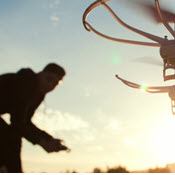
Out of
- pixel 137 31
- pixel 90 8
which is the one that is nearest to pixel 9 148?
pixel 90 8

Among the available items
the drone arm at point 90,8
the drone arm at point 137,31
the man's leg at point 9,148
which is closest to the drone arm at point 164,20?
the drone arm at point 137,31

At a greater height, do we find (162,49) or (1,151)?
(162,49)

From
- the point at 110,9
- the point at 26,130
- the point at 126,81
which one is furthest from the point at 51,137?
the point at 126,81

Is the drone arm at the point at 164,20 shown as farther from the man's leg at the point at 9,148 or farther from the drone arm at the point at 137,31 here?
the man's leg at the point at 9,148

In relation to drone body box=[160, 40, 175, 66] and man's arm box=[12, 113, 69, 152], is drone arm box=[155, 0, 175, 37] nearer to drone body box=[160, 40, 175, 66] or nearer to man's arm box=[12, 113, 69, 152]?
drone body box=[160, 40, 175, 66]

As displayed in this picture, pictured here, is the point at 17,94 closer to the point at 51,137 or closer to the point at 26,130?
the point at 26,130

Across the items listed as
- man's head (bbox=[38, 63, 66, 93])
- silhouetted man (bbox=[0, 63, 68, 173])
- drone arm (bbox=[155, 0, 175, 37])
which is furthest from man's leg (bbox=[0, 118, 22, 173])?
drone arm (bbox=[155, 0, 175, 37])
